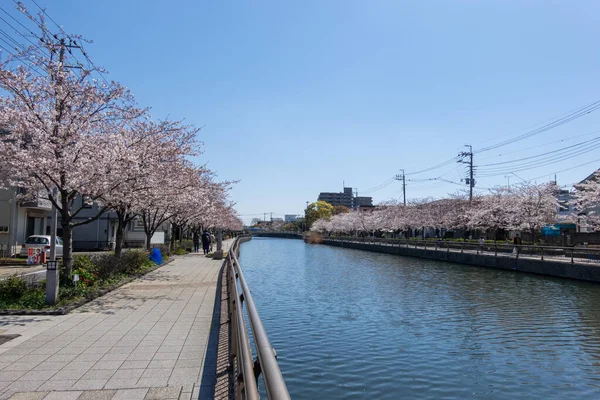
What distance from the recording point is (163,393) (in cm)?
509

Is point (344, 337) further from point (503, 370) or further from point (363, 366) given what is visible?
point (503, 370)

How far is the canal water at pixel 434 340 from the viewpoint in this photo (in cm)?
802

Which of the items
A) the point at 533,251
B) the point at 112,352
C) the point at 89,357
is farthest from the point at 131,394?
the point at 533,251

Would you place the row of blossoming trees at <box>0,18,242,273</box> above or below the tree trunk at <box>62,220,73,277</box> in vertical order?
above

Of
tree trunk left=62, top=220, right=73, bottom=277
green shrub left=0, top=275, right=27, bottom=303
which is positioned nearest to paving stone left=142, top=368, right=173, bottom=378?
green shrub left=0, top=275, right=27, bottom=303

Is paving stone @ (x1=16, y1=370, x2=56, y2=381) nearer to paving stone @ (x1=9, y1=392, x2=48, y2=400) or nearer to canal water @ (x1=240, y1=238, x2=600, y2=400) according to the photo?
paving stone @ (x1=9, y1=392, x2=48, y2=400)

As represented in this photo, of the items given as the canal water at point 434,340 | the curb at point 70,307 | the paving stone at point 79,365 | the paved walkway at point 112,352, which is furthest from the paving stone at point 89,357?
the curb at point 70,307

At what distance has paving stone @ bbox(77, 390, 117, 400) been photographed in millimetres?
4898

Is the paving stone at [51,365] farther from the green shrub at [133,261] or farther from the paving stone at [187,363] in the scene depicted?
the green shrub at [133,261]

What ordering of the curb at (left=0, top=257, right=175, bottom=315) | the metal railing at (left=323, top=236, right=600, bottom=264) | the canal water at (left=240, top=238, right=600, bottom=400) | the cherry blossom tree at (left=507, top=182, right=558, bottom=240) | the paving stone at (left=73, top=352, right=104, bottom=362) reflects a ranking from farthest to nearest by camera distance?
the cherry blossom tree at (left=507, top=182, right=558, bottom=240) → the metal railing at (left=323, top=236, right=600, bottom=264) → the curb at (left=0, top=257, right=175, bottom=315) → the canal water at (left=240, top=238, right=600, bottom=400) → the paving stone at (left=73, top=352, right=104, bottom=362)

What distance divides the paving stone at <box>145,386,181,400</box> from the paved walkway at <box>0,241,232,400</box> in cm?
1

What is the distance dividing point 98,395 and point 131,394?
35 cm

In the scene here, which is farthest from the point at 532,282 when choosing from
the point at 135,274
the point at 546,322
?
the point at 135,274

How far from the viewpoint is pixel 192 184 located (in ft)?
63.1
